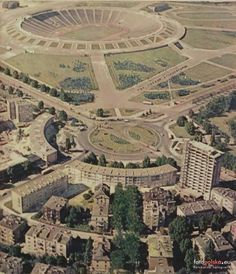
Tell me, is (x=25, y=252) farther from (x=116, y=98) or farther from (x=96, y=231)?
(x=116, y=98)

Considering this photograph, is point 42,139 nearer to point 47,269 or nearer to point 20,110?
point 20,110

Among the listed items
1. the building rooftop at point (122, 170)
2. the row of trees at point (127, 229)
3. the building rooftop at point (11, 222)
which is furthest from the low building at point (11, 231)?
the building rooftop at point (122, 170)

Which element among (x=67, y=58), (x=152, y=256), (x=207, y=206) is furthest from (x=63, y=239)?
(x=67, y=58)

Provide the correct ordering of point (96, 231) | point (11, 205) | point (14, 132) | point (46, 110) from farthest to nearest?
point (46, 110)
point (14, 132)
point (11, 205)
point (96, 231)

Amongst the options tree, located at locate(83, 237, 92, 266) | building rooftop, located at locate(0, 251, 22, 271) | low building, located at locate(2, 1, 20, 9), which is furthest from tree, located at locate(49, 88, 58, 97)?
low building, located at locate(2, 1, 20, 9)

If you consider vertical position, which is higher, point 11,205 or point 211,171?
point 211,171

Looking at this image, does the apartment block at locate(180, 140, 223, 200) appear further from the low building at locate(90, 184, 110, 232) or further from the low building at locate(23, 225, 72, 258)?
the low building at locate(23, 225, 72, 258)
